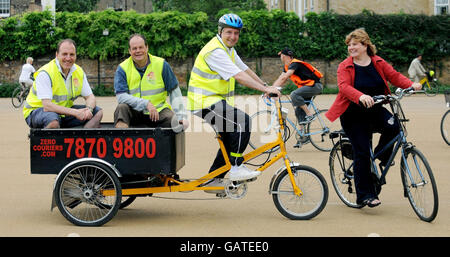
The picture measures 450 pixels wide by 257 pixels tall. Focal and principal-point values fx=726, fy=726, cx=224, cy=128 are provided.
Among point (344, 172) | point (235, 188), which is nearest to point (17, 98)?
point (344, 172)

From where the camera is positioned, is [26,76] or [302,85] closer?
[302,85]

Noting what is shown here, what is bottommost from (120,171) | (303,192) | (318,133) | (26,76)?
(303,192)

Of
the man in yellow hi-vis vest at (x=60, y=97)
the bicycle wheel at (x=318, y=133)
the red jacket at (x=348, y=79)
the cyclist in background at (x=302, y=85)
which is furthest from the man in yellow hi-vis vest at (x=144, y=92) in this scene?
the bicycle wheel at (x=318, y=133)

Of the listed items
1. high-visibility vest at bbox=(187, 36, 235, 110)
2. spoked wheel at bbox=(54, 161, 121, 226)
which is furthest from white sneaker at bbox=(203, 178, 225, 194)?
spoked wheel at bbox=(54, 161, 121, 226)

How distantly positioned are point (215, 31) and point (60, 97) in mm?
29002

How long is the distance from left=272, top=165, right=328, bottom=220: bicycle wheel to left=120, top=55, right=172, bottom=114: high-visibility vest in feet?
4.77

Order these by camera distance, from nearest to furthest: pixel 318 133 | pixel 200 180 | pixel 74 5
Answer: pixel 200 180
pixel 318 133
pixel 74 5

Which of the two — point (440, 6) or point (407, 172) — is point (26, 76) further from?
point (440, 6)

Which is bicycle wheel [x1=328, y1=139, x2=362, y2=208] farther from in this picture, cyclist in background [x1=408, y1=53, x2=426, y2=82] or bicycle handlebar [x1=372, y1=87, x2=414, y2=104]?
cyclist in background [x1=408, y1=53, x2=426, y2=82]

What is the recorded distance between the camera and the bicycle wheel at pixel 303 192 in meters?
6.81

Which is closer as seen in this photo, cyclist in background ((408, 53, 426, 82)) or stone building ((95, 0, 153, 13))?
cyclist in background ((408, 53, 426, 82))

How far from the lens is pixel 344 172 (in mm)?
7723

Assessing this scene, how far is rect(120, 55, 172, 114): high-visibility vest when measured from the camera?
7164 mm

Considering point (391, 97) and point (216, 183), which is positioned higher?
point (391, 97)
